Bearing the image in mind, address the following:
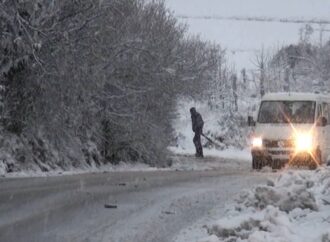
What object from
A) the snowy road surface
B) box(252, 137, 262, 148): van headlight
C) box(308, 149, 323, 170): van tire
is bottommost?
the snowy road surface

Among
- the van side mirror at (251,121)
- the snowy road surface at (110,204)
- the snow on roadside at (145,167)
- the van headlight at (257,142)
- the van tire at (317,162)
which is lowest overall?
the snow on roadside at (145,167)

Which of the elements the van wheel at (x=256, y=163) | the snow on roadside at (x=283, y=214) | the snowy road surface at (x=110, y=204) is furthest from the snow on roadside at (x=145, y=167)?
the snow on roadside at (x=283, y=214)

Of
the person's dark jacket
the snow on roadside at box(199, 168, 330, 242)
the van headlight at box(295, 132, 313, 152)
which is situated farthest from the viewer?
the person's dark jacket

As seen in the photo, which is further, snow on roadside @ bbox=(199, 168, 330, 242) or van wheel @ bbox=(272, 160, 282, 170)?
van wheel @ bbox=(272, 160, 282, 170)

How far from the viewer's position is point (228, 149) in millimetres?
40125

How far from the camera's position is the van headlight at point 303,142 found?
20109 millimetres

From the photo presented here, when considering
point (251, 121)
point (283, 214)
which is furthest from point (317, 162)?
point (283, 214)

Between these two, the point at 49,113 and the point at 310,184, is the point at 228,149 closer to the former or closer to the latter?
the point at 49,113

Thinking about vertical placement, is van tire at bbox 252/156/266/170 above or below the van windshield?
below

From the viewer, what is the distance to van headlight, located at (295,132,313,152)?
20.1m

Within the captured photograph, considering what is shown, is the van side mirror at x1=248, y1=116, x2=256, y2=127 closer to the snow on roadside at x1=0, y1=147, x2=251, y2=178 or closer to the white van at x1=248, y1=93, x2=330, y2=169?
the white van at x1=248, y1=93, x2=330, y2=169

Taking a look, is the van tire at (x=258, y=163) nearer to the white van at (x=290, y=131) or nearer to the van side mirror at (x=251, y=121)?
the white van at (x=290, y=131)

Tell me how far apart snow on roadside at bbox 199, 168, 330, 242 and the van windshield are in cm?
903

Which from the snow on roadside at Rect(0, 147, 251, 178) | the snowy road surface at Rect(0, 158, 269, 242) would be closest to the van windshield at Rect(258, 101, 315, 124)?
the snow on roadside at Rect(0, 147, 251, 178)
